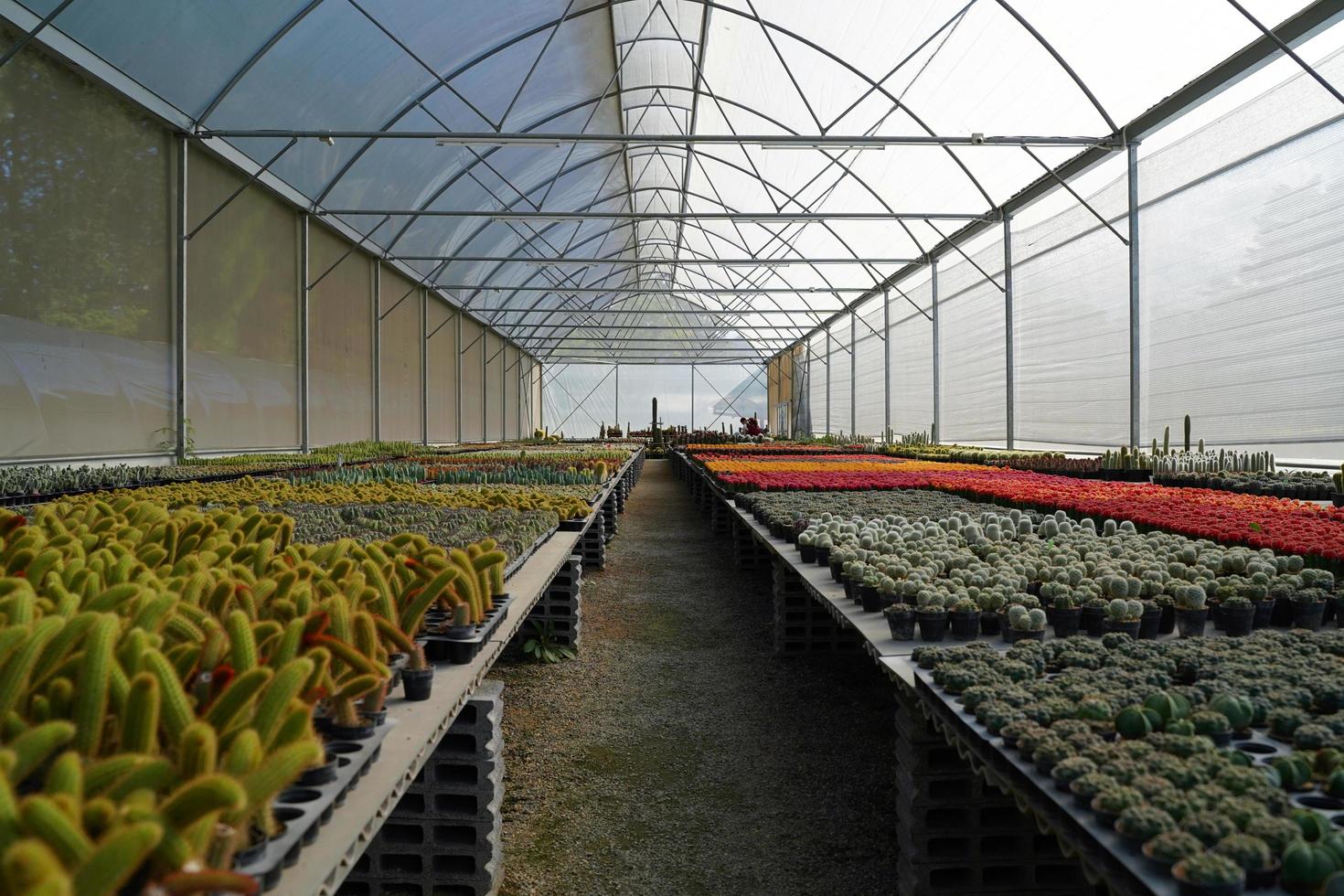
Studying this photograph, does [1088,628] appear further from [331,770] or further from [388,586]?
[331,770]

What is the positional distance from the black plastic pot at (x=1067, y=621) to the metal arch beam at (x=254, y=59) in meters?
10.2

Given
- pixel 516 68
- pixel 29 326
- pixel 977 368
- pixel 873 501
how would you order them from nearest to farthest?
pixel 873 501 < pixel 29 326 < pixel 516 68 < pixel 977 368

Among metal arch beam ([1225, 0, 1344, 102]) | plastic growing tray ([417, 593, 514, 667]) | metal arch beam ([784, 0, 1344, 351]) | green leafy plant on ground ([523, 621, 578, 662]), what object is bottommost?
green leafy plant on ground ([523, 621, 578, 662])

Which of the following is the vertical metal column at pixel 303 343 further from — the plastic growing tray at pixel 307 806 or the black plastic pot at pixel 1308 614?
the black plastic pot at pixel 1308 614

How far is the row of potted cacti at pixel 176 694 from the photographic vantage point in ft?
3.10

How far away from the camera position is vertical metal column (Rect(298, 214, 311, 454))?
14.2 meters

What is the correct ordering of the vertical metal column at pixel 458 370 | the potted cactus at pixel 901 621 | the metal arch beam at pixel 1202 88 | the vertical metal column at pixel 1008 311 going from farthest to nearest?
the vertical metal column at pixel 458 370 → the vertical metal column at pixel 1008 311 → the metal arch beam at pixel 1202 88 → the potted cactus at pixel 901 621

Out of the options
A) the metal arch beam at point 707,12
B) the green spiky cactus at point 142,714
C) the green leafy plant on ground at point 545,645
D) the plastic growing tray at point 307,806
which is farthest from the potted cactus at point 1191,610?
the metal arch beam at point 707,12

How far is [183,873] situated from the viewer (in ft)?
3.14

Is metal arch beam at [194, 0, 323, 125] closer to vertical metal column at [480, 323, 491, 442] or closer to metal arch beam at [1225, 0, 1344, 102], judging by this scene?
metal arch beam at [1225, 0, 1344, 102]

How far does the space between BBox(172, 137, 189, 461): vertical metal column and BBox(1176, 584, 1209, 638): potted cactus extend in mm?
10849

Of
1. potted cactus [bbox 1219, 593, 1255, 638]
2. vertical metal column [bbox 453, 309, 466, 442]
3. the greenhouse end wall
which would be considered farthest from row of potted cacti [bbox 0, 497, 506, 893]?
vertical metal column [bbox 453, 309, 466, 442]

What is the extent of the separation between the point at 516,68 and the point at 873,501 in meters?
9.54

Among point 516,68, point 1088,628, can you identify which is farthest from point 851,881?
point 516,68
